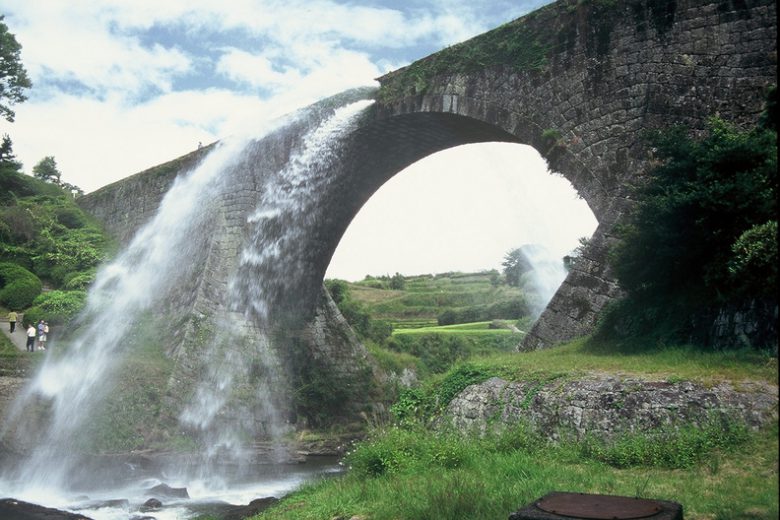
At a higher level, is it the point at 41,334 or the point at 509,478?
the point at 41,334

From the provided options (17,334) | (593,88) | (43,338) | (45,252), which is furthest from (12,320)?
(593,88)

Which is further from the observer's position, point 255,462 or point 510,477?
point 255,462

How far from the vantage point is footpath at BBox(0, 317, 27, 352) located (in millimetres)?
19250

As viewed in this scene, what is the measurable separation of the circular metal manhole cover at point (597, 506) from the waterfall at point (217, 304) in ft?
40.2

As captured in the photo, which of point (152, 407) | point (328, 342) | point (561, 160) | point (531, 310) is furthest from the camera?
point (531, 310)

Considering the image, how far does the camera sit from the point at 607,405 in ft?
20.4

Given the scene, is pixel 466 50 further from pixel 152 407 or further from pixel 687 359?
pixel 152 407

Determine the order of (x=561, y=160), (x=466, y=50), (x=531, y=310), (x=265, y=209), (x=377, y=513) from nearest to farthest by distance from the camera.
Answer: (x=377, y=513)
(x=561, y=160)
(x=466, y=50)
(x=265, y=209)
(x=531, y=310)

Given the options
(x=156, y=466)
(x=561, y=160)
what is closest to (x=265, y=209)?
(x=156, y=466)

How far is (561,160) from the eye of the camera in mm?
11609

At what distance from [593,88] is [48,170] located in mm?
40803

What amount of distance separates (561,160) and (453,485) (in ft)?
24.2

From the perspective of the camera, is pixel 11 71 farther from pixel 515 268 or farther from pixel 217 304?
pixel 515 268

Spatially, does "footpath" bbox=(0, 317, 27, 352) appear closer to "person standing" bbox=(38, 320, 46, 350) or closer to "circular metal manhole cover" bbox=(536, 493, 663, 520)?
"person standing" bbox=(38, 320, 46, 350)
